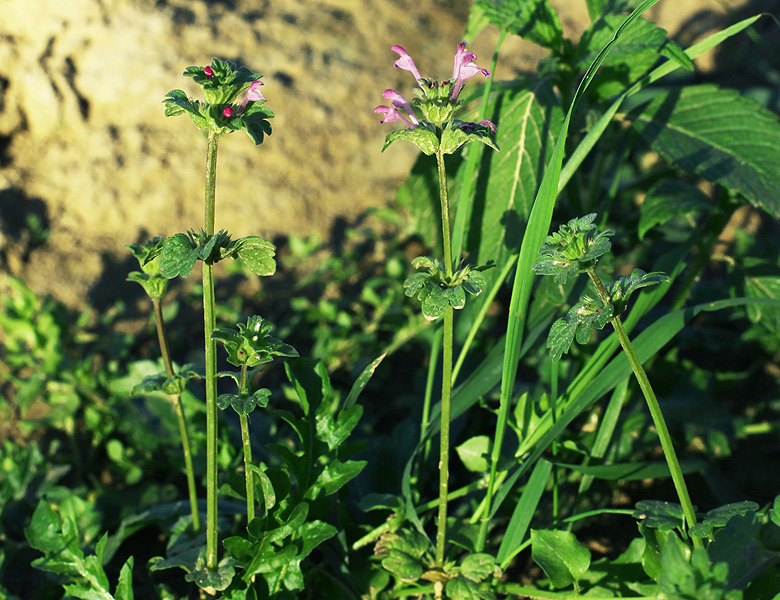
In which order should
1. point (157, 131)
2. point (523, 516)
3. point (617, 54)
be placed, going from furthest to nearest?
point (157, 131)
point (617, 54)
point (523, 516)

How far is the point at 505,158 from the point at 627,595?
1.08 meters

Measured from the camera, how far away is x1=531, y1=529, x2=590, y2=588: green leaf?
1.35 meters

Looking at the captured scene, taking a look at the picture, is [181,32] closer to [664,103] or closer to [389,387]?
[389,387]

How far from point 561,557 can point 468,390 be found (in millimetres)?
428

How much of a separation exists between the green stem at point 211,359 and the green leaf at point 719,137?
1233mm

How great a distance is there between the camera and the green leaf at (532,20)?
1828 millimetres

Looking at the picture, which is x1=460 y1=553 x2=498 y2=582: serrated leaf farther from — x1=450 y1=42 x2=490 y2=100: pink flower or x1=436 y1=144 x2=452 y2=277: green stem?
x1=450 y1=42 x2=490 y2=100: pink flower

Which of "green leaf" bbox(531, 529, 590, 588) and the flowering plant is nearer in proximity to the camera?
the flowering plant

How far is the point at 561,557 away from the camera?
4.46ft

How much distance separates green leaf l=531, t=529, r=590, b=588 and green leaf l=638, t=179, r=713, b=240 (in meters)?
0.85

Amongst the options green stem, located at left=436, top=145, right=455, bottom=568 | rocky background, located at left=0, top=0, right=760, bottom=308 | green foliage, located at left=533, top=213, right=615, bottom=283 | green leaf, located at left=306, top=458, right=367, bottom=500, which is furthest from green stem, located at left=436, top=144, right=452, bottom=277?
rocky background, located at left=0, top=0, right=760, bottom=308

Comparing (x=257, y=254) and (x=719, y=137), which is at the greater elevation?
(x=719, y=137)

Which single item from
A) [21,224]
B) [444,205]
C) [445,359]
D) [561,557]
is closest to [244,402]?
[445,359]

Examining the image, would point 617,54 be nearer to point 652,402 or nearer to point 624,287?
point 624,287
